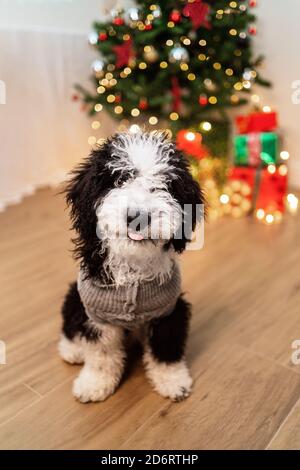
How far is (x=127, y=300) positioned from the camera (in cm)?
112

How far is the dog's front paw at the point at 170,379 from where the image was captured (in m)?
1.23

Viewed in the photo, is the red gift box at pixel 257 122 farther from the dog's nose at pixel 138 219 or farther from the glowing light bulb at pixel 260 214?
the dog's nose at pixel 138 219

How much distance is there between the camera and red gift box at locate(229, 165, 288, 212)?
2.48m

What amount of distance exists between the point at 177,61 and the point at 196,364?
1700mm

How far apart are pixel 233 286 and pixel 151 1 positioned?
1.68 metres

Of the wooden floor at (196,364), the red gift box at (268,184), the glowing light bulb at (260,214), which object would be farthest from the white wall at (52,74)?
the wooden floor at (196,364)

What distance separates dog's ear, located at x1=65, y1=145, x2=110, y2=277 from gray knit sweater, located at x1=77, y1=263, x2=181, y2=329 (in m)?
0.06

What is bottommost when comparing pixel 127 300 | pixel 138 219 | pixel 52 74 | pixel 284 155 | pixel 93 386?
pixel 93 386

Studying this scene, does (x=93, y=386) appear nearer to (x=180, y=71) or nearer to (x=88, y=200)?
(x=88, y=200)

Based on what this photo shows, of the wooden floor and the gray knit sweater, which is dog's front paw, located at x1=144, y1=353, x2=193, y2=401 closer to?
the wooden floor

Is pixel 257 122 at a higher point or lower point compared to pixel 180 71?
lower

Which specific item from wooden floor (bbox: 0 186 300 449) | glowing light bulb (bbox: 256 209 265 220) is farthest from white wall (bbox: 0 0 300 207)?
wooden floor (bbox: 0 186 300 449)

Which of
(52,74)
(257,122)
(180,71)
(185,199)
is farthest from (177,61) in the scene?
(185,199)

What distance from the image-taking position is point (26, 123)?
2.80 m
